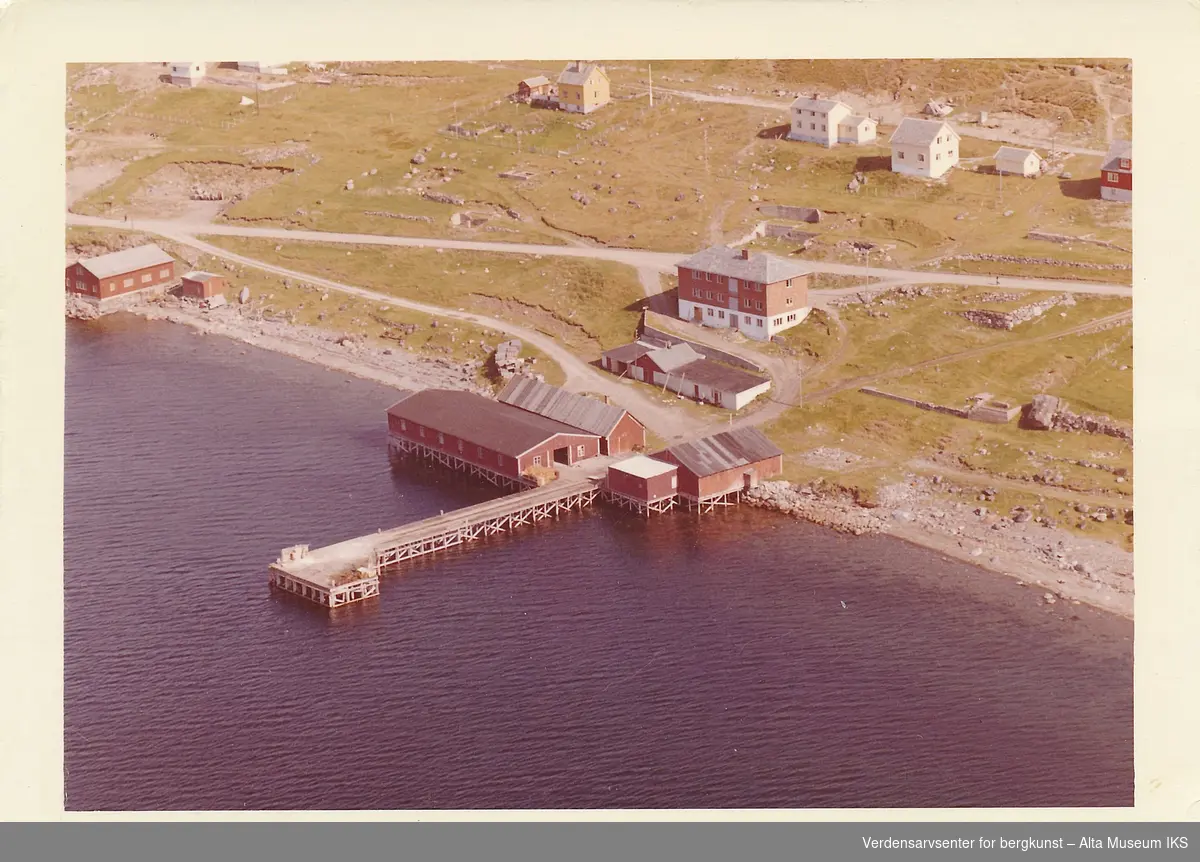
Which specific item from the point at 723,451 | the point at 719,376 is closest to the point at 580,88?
the point at 719,376

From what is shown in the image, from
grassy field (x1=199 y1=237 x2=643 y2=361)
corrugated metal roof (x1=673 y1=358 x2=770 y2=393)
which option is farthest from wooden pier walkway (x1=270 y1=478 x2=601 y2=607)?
grassy field (x1=199 y1=237 x2=643 y2=361)

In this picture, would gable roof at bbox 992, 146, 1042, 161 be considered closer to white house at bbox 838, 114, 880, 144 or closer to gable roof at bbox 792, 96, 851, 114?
white house at bbox 838, 114, 880, 144

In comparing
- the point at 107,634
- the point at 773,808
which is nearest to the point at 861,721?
the point at 773,808

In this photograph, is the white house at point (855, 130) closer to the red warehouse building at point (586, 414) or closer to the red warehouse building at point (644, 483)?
the red warehouse building at point (586, 414)

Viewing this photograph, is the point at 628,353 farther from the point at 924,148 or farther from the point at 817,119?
the point at 817,119

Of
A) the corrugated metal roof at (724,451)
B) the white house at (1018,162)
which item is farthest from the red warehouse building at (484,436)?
the white house at (1018,162)
